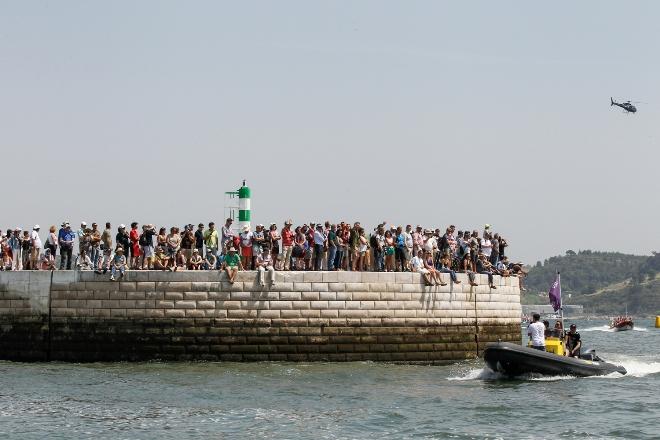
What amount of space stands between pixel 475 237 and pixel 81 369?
11476 millimetres

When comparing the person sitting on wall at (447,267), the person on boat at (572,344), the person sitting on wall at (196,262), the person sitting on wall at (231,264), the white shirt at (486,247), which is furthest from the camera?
the white shirt at (486,247)

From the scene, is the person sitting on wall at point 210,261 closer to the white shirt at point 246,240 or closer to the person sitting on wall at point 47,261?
the white shirt at point 246,240

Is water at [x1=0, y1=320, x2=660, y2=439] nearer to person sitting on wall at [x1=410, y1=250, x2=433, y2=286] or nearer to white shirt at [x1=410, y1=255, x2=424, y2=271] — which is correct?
person sitting on wall at [x1=410, y1=250, x2=433, y2=286]

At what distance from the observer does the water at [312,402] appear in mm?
20109

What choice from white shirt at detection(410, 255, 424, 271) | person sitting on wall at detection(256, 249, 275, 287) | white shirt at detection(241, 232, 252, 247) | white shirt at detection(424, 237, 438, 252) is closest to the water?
person sitting on wall at detection(256, 249, 275, 287)

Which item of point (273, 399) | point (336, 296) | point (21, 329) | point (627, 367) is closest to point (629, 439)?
point (273, 399)

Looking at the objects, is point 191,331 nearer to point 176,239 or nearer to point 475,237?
point 176,239

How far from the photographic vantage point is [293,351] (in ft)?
94.3

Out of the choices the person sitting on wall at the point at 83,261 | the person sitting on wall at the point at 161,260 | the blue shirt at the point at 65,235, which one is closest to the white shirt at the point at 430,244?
the person sitting on wall at the point at 161,260

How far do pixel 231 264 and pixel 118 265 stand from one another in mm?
2746

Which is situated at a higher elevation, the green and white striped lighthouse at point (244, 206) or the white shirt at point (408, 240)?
the green and white striped lighthouse at point (244, 206)

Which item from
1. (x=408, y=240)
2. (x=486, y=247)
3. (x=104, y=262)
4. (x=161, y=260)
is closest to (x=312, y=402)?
(x=161, y=260)

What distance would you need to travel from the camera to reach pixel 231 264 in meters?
28.7

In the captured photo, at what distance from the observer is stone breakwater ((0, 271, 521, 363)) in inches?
1125
